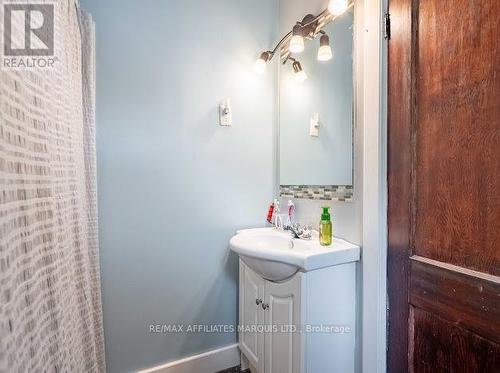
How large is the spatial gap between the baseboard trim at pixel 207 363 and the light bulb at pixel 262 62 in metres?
1.69

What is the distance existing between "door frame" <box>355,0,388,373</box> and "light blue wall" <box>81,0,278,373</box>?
72cm

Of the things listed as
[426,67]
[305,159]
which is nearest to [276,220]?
[305,159]

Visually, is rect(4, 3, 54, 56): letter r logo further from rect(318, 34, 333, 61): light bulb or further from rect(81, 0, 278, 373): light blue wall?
rect(318, 34, 333, 61): light bulb

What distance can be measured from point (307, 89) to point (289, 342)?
127 centimetres

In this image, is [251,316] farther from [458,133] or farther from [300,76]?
[300,76]

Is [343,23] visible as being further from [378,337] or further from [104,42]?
[378,337]

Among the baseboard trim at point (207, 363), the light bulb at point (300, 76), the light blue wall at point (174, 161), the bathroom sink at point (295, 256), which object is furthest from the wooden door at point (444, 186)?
the baseboard trim at point (207, 363)

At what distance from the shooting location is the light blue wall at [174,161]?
1.28 metres

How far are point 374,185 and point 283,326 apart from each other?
0.69 m

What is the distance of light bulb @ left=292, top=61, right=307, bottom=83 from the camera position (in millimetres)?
1458

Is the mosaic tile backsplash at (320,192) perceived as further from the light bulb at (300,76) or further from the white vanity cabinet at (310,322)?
the light bulb at (300,76)

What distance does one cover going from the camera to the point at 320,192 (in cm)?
134

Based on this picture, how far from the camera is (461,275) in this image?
26.5 inches

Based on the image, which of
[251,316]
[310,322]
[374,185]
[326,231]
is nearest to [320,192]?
[326,231]
